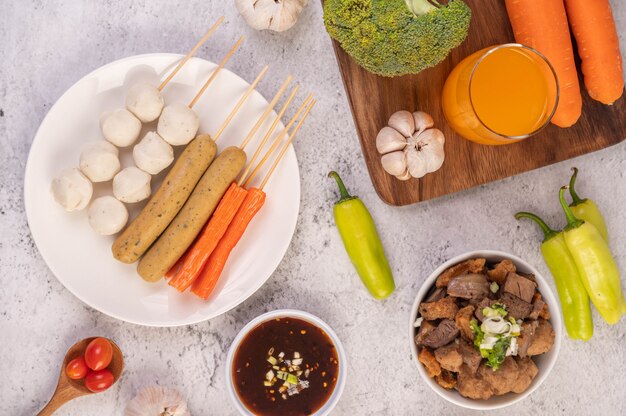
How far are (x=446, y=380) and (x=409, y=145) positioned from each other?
70cm

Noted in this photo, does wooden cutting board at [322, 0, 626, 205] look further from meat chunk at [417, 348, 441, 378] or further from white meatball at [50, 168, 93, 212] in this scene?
white meatball at [50, 168, 93, 212]

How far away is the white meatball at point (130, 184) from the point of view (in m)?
1.93

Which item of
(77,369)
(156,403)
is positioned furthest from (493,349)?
(77,369)

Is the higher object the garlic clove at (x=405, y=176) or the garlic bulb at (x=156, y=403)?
the garlic clove at (x=405, y=176)

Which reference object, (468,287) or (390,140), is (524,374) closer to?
(468,287)

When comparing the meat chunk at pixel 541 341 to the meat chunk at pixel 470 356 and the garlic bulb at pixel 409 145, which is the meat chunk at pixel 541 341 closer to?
the meat chunk at pixel 470 356

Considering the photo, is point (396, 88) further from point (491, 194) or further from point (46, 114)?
point (46, 114)

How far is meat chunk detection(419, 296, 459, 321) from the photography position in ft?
6.34

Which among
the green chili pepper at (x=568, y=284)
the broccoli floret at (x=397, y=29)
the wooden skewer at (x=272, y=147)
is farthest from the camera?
the green chili pepper at (x=568, y=284)

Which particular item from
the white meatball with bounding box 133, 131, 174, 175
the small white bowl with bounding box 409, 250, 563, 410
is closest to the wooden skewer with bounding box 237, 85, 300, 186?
the white meatball with bounding box 133, 131, 174, 175

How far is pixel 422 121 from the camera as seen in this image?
6.41 feet

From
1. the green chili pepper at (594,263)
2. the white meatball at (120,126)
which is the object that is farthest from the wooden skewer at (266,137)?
the green chili pepper at (594,263)

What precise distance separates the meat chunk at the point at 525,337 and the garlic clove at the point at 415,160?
0.54 m

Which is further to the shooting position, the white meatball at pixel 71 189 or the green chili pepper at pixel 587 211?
the green chili pepper at pixel 587 211
